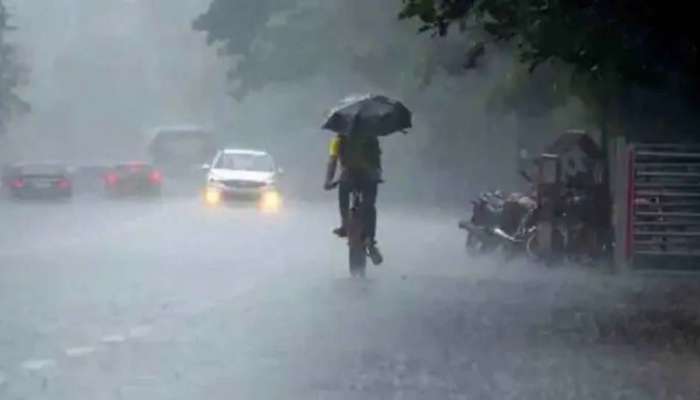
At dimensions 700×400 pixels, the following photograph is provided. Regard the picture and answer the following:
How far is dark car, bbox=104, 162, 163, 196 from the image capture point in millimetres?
65625

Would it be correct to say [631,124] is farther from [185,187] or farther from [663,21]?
[185,187]

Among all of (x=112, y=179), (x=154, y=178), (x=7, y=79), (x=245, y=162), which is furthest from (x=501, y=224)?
(x=7, y=79)

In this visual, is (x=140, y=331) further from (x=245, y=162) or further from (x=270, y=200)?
(x=245, y=162)

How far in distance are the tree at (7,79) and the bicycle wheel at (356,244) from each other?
63065 millimetres

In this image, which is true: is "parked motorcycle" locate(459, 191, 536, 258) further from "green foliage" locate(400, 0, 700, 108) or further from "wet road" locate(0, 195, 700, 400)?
"green foliage" locate(400, 0, 700, 108)

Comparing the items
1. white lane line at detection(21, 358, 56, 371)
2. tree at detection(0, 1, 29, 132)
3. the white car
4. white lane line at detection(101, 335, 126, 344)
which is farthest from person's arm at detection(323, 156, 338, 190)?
tree at detection(0, 1, 29, 132)

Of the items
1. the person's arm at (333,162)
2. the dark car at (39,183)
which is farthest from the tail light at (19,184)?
the person's arm at (333,162)

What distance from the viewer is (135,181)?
65625mm

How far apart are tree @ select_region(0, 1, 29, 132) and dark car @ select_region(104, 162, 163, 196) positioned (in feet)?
65.4

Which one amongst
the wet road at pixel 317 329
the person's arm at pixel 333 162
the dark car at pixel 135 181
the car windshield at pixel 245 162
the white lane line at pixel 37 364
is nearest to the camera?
the wet road at pixel 317 329

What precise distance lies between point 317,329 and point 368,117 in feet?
24.3

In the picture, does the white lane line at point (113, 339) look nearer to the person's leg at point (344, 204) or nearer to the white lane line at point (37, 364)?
the white lane line at point (37, 364)

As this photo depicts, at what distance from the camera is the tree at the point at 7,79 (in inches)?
3415

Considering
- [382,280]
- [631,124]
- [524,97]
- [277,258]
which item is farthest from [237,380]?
[524,97]
